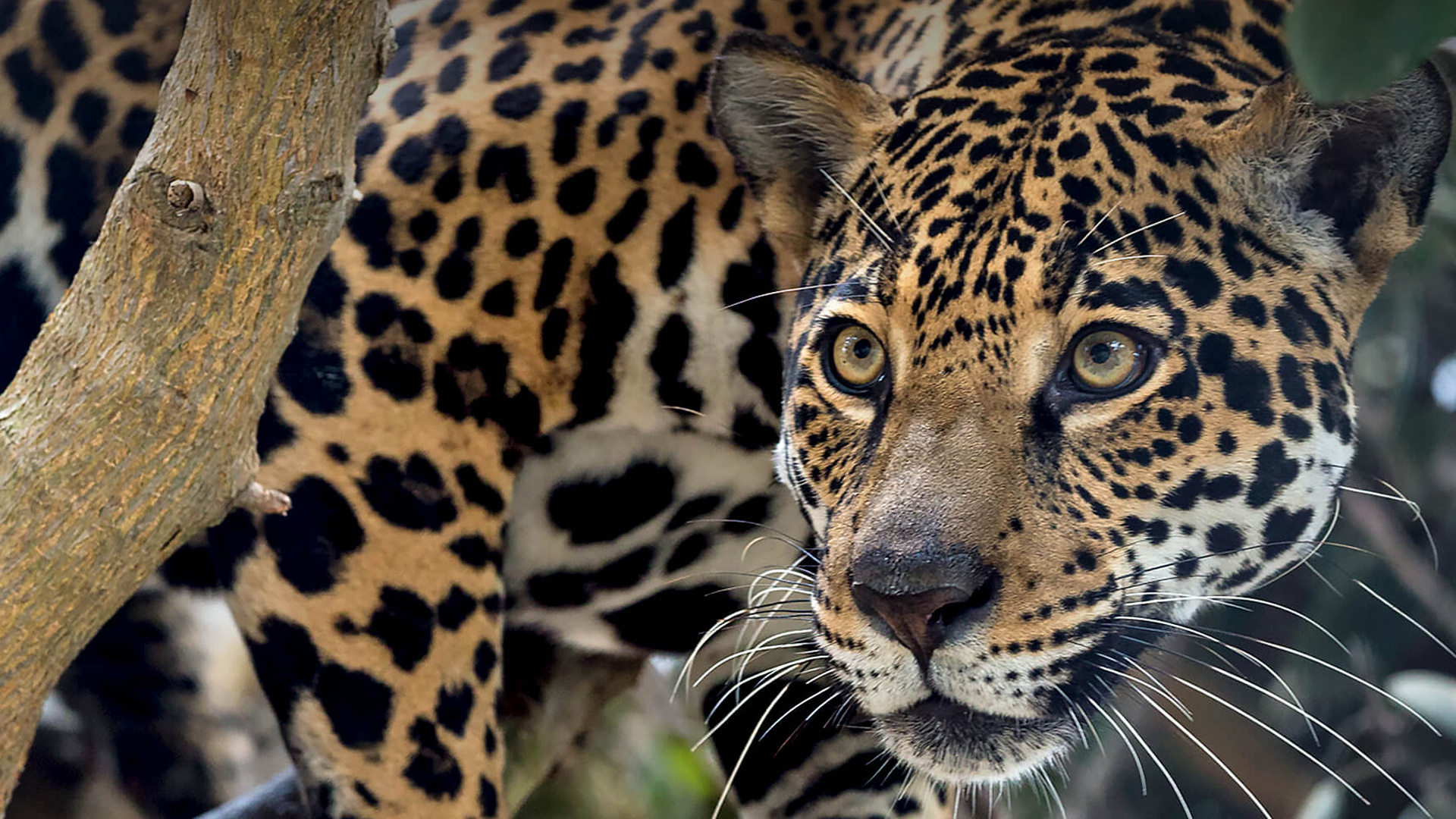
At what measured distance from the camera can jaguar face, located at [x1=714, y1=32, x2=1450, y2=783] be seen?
2803 mm

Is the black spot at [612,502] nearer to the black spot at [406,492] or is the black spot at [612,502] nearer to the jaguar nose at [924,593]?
the black spot at [406,492]

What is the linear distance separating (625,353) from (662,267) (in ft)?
0.67

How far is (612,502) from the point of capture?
13.3 ft

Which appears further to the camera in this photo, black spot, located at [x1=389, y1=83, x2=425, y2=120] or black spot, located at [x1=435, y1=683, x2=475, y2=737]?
black spot, located at [x1=389, y1=83, x2=425, y2=120]

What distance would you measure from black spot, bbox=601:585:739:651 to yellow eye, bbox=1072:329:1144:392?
166 cm

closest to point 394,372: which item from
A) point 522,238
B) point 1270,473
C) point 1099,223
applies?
point 522,238

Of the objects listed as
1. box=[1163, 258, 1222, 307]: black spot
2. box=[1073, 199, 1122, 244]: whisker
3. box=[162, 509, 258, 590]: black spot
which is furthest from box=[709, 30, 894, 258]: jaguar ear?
box=[162, 509, 258, 590]: black spot

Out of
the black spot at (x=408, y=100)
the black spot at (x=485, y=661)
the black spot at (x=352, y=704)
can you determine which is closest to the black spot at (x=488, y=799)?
the black spot at (x=485, y=661)

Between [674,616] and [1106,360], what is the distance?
1810 millimetres

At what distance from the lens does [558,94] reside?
3779mm

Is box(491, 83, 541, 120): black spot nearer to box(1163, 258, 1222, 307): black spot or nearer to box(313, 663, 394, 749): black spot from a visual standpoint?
box(313, 663, 394, 749): black spot

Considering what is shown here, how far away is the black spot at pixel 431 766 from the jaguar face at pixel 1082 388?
0.93 m

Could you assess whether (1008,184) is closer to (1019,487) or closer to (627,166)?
(1019,487)

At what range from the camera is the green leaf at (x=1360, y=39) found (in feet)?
5.03
